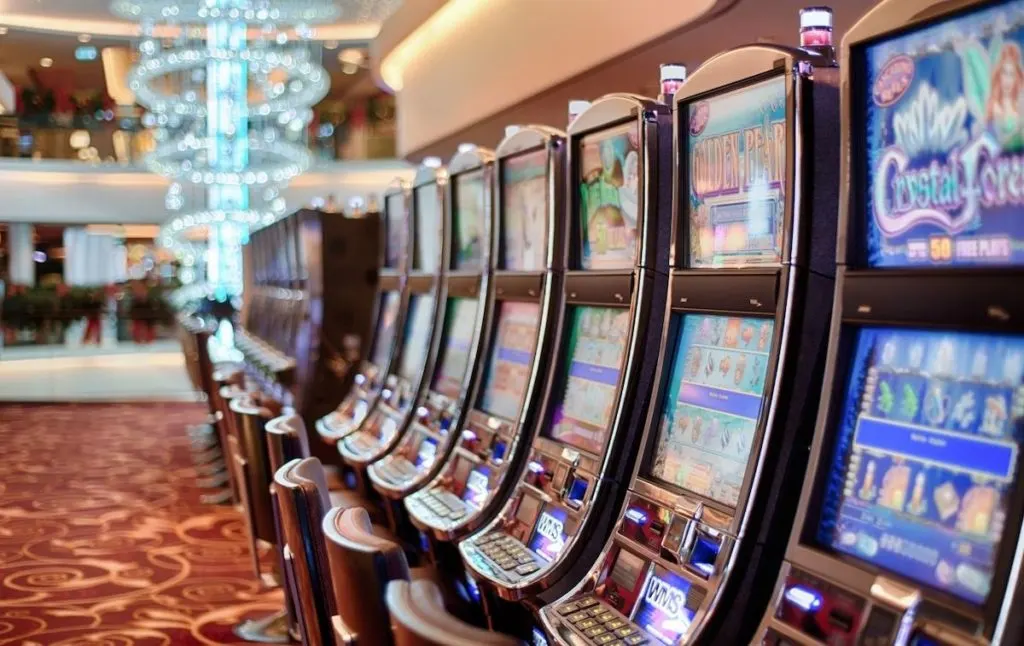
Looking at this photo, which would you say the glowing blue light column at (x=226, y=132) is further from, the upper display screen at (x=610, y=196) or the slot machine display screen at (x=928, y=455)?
the slot machine display screen at (x=928, y=455)

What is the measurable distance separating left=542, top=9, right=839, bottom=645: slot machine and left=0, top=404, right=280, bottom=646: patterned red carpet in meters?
2.21

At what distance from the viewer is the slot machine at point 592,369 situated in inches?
96.1

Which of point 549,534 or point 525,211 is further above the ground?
point 525,211

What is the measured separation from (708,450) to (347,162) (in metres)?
17.8

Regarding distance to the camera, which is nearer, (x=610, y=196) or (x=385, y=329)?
(x=610, y=196)

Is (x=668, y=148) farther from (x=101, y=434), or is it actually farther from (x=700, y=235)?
(x=101, y=434)

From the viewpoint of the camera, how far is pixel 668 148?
8.10 feet

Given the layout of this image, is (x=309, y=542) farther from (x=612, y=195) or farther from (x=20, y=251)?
(x=20, y=251)

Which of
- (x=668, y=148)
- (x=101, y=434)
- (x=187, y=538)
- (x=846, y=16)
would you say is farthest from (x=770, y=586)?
(x=101, y=434)

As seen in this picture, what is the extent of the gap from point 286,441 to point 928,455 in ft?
6.48

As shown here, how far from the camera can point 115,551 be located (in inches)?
203

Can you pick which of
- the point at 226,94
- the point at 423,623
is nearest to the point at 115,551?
the point at 423,623

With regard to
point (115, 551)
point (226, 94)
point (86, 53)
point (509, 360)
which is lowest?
point (115, 551)

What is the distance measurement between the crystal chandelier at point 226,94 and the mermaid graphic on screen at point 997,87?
9175 millimetres
